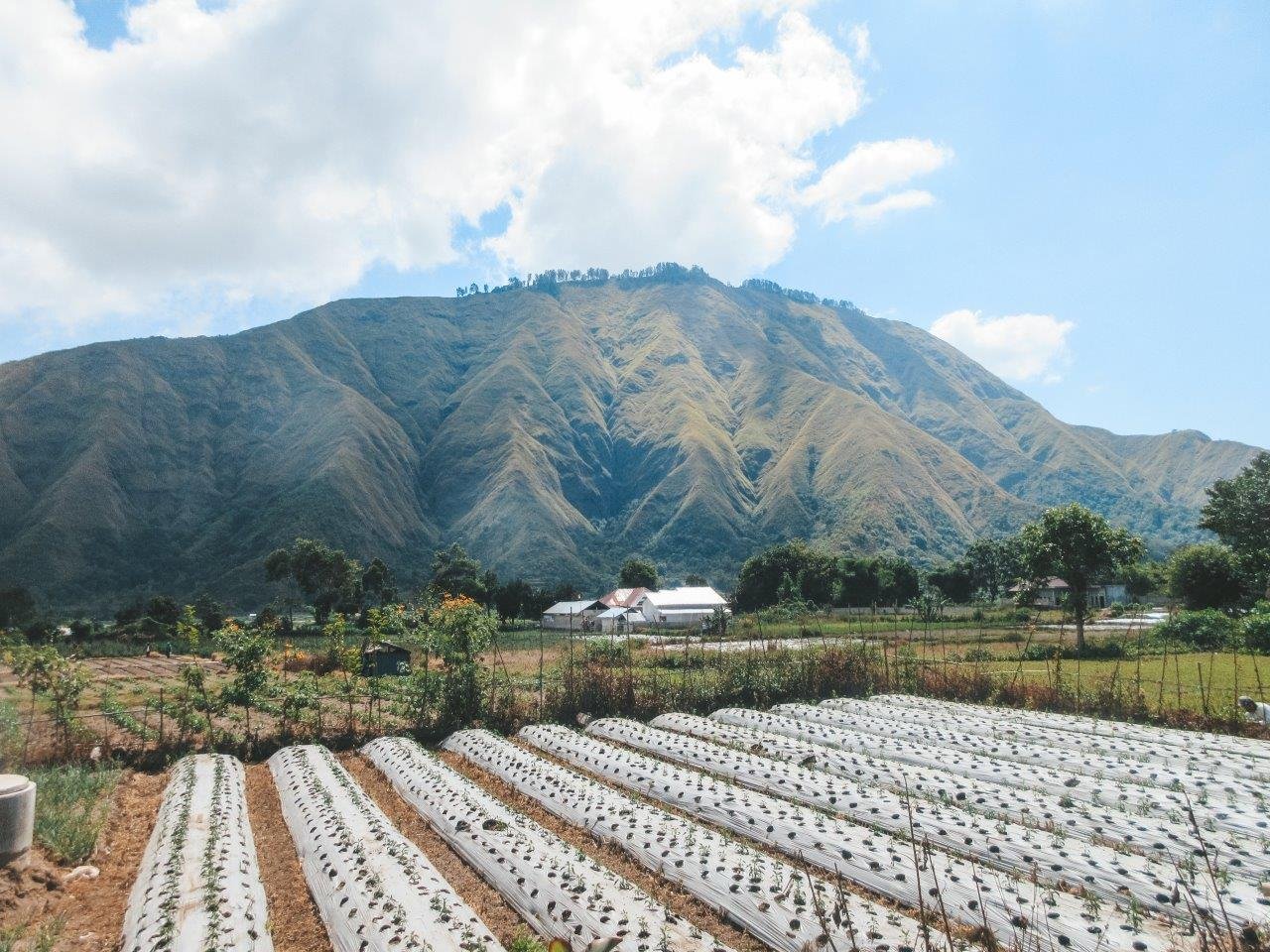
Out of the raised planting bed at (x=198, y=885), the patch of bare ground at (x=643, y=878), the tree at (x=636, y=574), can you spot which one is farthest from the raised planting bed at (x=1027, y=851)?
the tree at (x=636, y=574)

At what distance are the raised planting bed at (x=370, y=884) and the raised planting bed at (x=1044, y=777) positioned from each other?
17.6 ft

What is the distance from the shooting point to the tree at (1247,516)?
110 feet

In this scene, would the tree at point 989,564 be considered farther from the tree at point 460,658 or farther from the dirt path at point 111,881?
the dirt path at point 111,881

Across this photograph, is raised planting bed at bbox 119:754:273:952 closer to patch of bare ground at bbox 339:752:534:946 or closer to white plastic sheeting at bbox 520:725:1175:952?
patch of bare ground at bbox 339:752:534:946

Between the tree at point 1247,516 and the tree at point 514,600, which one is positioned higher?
the tree at point 1247,516

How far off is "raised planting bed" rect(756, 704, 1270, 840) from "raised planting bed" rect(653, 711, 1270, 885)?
198 millimetres

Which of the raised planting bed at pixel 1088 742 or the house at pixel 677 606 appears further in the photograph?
the house at pixel 677 606

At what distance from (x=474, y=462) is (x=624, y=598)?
48.7 metres

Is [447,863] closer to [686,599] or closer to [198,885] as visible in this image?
[198,885]

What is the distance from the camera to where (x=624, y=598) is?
64812 mm

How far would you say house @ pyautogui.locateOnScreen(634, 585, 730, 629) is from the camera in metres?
57.3

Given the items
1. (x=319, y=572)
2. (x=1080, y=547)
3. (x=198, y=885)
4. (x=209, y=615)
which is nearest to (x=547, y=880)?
(x=198, y=885)

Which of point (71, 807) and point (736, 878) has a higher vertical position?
point (736, 878)

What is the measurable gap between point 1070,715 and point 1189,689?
5278mm
